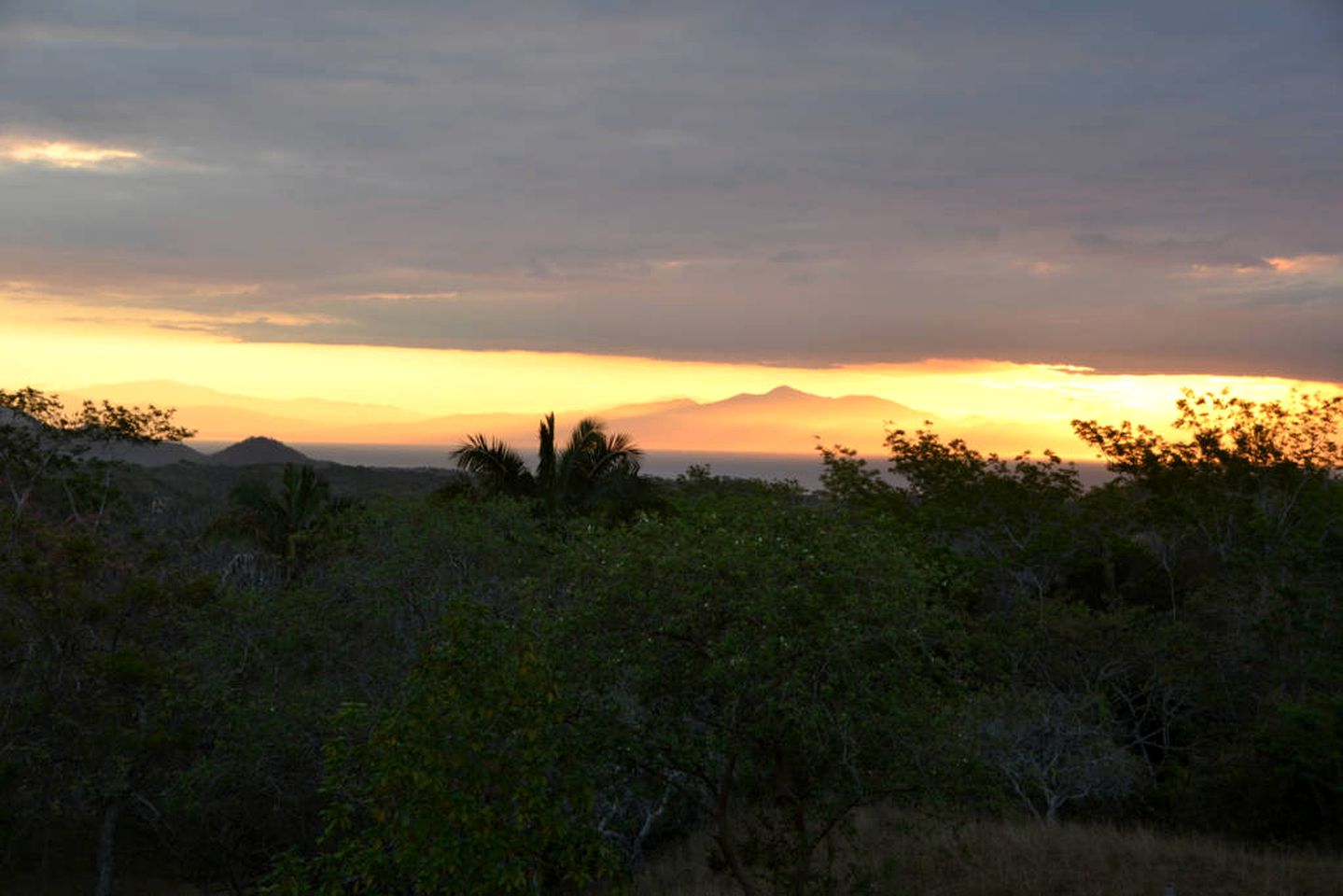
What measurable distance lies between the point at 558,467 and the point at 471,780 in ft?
81.1

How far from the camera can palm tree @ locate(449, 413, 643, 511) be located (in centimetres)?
3453

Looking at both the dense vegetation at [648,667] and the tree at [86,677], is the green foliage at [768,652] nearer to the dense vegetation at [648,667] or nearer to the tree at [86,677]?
the dense vegetation at [648,667]

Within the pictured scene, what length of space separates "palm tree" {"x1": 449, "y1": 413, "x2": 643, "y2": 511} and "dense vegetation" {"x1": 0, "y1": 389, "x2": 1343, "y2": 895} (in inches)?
4.4

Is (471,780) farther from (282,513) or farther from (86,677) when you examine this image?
(282,513)

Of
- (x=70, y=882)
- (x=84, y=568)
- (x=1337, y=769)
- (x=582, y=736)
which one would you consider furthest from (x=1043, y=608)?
(x=70, y=882)

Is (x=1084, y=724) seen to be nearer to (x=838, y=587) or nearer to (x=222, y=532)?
(x=838, y=587)

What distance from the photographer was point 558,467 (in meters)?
35.3

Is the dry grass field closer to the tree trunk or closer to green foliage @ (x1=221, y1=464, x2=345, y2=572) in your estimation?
the tree trunk

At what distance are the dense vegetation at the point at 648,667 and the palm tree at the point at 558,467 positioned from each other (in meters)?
0.11

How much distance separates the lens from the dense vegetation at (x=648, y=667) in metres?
11.4

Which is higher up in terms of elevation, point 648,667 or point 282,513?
point 648,667

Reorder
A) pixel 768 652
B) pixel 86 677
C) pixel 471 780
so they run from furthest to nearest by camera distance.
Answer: pixel 86 677 < pixel 768 652 < pixel 471 780

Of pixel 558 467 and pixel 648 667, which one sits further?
pixel 558 467

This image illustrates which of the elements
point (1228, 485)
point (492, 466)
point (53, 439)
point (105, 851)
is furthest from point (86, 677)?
point (1228, 485)
